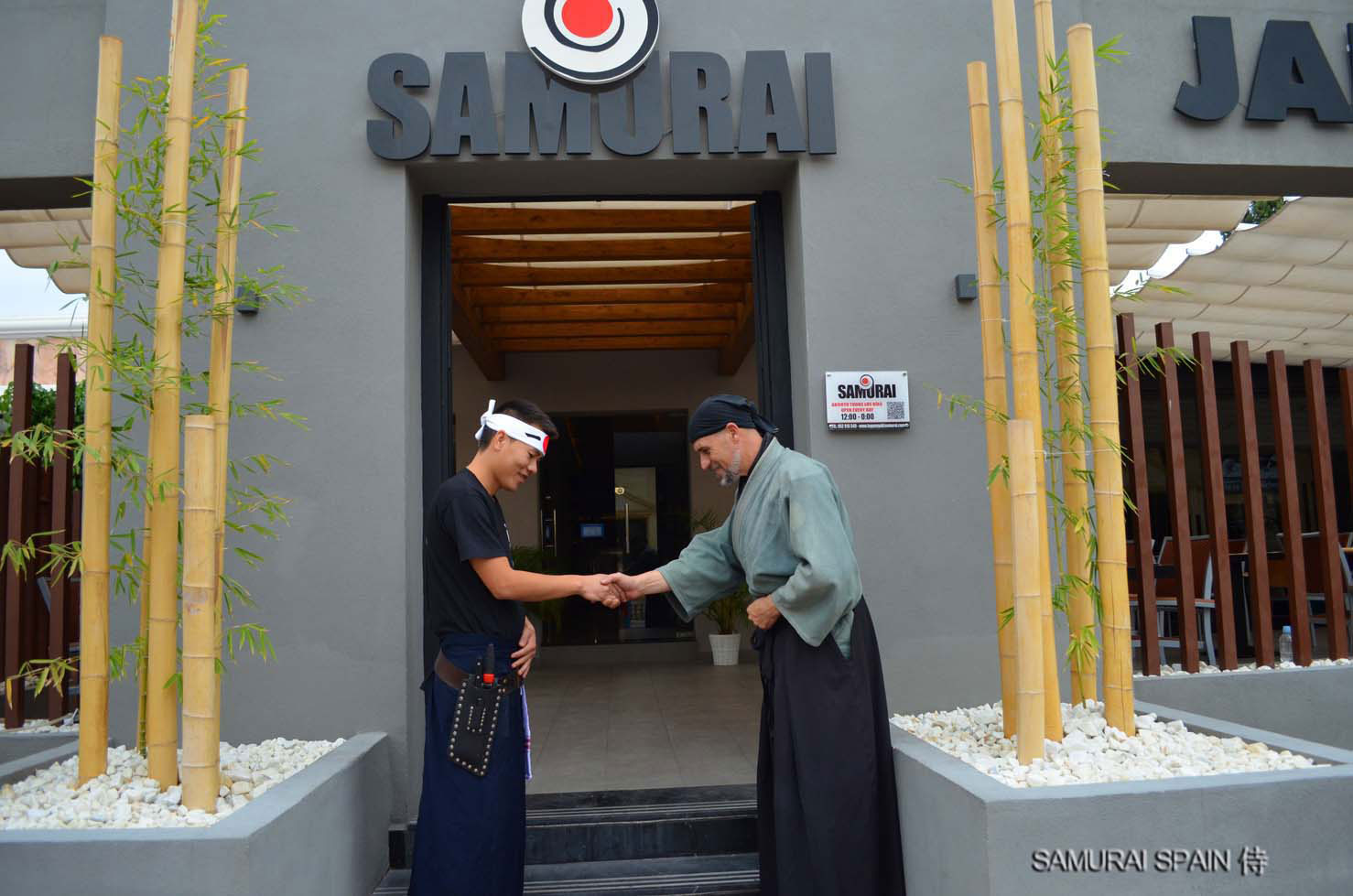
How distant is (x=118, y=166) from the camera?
2971 millimetres

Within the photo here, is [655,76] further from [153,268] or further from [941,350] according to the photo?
[153,268]

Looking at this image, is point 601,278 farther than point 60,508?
Yes

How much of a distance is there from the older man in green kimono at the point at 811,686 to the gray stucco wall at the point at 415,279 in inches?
37.1

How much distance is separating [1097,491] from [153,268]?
3.59 metres

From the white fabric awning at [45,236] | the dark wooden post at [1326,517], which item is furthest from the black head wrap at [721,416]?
the white fabric awning at [45,236]

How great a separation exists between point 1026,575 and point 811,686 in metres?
0.69

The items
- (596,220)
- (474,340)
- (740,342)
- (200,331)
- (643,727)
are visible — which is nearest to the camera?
(200,331)

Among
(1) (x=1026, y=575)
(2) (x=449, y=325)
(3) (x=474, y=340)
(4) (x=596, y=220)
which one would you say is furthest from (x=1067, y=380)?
(3) (x=474, y=340)

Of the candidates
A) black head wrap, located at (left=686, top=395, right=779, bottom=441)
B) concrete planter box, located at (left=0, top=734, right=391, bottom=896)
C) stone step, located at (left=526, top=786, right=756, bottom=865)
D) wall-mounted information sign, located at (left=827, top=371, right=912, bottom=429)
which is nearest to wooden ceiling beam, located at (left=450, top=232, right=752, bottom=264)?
wall-mounted information sign, located at (left=827, top=371, right=912, bottom=429)

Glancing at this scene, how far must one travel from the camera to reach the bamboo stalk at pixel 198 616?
265 cm

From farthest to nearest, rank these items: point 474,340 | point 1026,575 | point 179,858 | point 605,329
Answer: point 605,329 < point 474,340 < point 1026,575 < point 179,858

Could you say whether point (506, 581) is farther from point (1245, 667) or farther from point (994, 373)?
point (1245, 667)

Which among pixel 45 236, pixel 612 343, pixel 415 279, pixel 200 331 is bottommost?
pixel 200 331

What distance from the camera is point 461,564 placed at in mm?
3021
